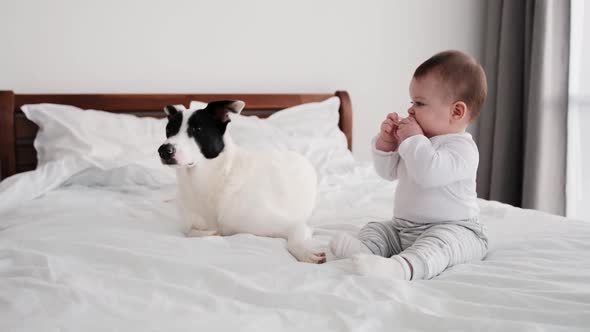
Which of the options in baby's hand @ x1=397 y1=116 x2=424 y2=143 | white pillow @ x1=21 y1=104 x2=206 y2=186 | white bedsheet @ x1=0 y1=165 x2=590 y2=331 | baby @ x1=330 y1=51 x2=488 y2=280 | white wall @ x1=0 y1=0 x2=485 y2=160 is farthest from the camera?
white wall @ x1=0 y1=0 x2=485 y2=160

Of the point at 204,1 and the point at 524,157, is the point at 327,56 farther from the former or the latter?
the point at 524,157

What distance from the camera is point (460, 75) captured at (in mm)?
1318

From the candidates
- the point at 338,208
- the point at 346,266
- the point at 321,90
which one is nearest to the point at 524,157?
the point at 321,90

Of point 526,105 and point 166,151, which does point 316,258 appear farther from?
point 526,105

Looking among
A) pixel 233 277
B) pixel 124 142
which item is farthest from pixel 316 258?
pixel 124 142

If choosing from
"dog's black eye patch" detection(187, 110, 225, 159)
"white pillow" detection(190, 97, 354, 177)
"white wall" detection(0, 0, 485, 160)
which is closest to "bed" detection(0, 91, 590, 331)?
"dog's black eye patch" detection(187, 110, 225, 159)

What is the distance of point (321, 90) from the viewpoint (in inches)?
124

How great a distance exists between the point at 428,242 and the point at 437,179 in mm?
167

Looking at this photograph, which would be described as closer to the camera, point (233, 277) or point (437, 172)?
point (233, 277)

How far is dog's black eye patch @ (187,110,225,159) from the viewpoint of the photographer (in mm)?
1329

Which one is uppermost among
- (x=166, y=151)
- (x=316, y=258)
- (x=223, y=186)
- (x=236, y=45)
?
(x=236, y=45)

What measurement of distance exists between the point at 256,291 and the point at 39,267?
46 centimetres

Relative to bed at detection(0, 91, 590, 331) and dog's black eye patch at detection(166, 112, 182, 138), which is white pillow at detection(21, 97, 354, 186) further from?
dog's black eye patch at detection(166, 112, 182, 138)

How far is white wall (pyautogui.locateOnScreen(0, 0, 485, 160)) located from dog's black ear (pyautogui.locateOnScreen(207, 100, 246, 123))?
4.92 ft
